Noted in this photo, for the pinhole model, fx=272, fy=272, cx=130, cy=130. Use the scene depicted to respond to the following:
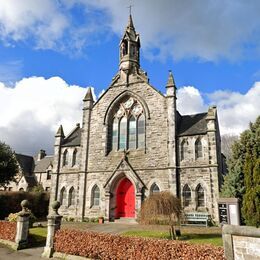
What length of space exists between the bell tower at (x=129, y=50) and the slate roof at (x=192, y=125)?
7688 mm

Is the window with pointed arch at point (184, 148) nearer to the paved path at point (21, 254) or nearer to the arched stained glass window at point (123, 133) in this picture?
the arched stained glass window at point (123, 133)

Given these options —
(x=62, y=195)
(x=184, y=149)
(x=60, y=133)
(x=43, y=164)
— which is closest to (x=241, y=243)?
(x=184, y=149)

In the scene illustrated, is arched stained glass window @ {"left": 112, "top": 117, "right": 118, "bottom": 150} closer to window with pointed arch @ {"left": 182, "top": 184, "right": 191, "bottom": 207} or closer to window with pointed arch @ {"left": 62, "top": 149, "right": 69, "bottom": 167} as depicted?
window with pointed arch @ {"left": 62, "top": 149, "right": 69, "bottom": 167}

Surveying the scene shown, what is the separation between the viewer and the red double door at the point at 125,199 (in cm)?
2502

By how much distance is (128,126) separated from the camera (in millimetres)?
27141

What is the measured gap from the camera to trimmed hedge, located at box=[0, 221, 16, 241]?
584 inches

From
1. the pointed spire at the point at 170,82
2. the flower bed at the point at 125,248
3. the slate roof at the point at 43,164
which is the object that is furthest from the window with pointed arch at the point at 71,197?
the slate roof at the point at 43,164

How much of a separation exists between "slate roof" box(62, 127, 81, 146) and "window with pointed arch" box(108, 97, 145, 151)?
4003 millimetres

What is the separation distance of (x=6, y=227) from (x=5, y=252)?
8.49ft

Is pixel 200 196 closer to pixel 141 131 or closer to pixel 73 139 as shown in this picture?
pixel 141 131

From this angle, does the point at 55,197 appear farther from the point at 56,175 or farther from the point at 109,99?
the point at 109,99

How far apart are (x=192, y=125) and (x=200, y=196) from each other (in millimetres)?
6431

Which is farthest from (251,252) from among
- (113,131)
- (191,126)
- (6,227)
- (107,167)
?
(113,131)

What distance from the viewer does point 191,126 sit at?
24.9 meters
